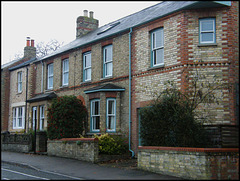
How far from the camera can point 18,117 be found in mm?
28234

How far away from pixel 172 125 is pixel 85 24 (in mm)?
16940

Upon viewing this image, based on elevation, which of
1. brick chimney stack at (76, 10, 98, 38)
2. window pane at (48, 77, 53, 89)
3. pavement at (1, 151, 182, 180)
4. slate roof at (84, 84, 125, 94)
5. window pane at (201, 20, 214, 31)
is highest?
brick chimney stack at (76, 10, 98, 38)

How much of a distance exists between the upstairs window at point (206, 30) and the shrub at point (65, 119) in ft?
26.9

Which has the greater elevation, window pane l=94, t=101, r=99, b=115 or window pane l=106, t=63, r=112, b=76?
window pane l=106, t=63, r=112, b=76

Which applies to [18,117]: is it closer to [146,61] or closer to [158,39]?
[146,61]

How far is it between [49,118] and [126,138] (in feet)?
16.2

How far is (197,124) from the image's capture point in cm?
1236

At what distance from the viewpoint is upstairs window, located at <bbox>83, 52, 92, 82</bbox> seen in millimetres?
21078

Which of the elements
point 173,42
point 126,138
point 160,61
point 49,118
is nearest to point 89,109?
point 49,118

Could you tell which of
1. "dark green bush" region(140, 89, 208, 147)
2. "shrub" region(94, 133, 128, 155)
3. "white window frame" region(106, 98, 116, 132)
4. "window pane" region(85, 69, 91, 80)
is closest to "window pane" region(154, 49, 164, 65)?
"dark green bush" region(140, 89, 208, 147)

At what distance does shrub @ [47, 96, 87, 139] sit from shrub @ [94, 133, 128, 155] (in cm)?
279

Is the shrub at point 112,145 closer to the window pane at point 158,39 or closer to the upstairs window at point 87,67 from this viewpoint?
the window pane at point 158,39

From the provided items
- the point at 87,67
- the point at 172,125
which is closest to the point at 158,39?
the point at 172,125

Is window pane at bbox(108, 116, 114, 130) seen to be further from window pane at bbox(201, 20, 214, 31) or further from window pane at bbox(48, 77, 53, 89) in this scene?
window pane at bbox(48, 77, 53, 89)
